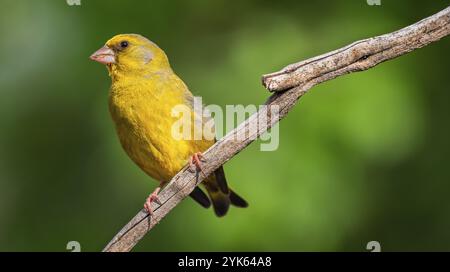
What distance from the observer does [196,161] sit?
4723 millimetres

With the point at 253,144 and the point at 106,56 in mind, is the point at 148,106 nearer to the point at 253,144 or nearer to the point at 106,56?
the point at 106,56

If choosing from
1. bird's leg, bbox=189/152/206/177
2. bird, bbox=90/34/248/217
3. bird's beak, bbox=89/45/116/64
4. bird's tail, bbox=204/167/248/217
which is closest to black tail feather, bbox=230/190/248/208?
bird's tail, bbox=204/167/248/217

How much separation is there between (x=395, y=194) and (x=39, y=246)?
2631mm

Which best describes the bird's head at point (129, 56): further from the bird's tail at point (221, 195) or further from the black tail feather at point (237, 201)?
the black tail feather at point (237, 201)

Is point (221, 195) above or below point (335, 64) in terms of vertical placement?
below

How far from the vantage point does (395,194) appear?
5.95 metres

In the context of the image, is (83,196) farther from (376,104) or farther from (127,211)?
(376,104)

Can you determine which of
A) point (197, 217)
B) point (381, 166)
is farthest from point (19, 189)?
point (381, 166)

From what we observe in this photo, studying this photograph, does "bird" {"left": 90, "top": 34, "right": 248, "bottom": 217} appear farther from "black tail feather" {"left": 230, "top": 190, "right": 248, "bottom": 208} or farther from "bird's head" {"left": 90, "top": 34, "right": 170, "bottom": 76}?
"black tail feather" {"left": 230, "top": 190, "right": 248, "bottom": 208}

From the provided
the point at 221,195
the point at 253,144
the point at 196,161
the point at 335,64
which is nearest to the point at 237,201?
the point at 221,195

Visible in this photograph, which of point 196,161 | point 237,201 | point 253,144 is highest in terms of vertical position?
point 253,144

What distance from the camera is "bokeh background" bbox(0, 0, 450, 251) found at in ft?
17.8

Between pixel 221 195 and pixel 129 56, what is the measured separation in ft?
4.04

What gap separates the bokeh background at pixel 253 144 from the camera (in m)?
5.42
